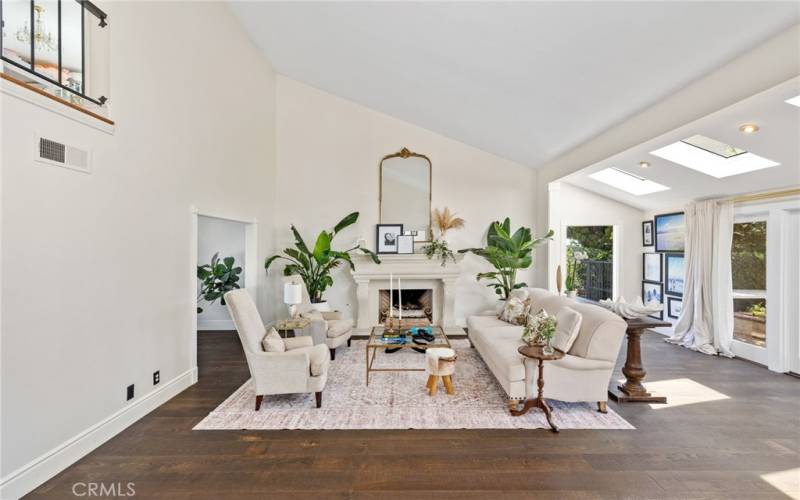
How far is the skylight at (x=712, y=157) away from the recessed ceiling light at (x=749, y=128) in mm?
568

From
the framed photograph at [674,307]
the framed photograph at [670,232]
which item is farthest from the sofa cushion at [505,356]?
the framed photograph at [670,232]

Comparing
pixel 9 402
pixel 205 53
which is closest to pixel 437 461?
pixel 9 402

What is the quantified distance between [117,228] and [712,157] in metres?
6.52

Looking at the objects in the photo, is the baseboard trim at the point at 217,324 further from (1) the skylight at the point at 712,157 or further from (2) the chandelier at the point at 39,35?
(1) the skylight at the point at 712,157

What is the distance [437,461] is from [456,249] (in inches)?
169

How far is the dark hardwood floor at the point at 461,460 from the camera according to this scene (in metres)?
2.15

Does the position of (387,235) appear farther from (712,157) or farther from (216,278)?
(712,157)

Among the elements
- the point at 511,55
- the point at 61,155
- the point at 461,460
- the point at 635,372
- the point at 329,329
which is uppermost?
the point at 511,55

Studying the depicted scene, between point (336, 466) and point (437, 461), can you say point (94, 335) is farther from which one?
point (437, 461)

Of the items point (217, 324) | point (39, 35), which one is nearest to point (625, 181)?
point (39, 35)

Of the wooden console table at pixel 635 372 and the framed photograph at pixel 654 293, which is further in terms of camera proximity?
the framed photograph at pixel 654 293

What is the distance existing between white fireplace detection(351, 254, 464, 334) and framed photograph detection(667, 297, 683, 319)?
Answer: 3.59 meters

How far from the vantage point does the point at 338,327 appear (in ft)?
15.6

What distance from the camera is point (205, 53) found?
406 cm
